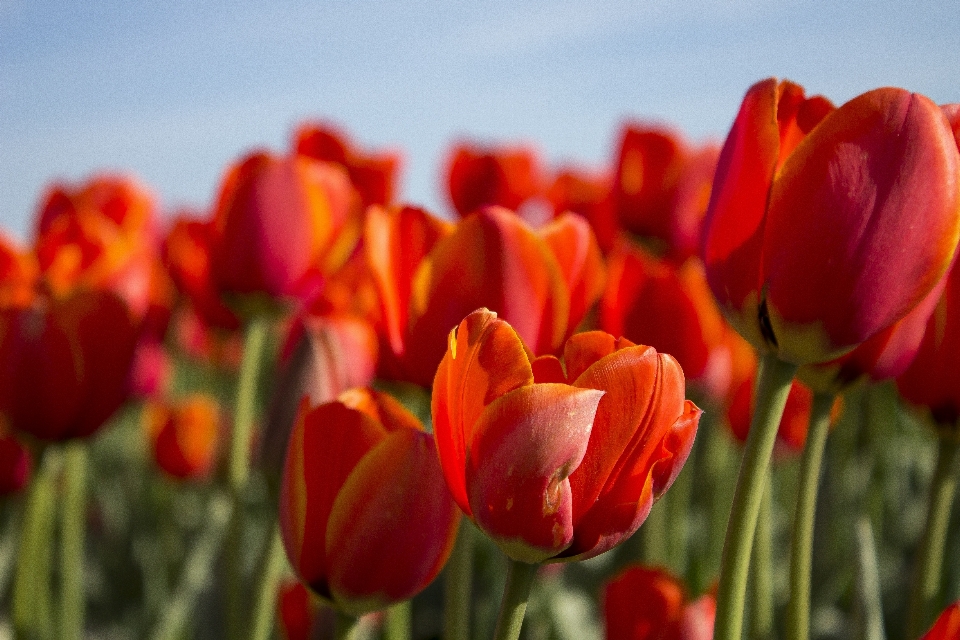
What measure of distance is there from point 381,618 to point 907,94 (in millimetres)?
671

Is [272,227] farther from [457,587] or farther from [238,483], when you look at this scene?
[457,587]

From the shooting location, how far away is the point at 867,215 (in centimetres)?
35

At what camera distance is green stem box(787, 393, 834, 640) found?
0.46m

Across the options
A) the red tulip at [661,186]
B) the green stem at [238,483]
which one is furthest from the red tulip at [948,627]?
the red tulip at [661,186]

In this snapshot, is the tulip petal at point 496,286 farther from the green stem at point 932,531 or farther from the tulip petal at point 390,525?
the green stem at point 932,531

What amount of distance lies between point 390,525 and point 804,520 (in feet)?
0.68

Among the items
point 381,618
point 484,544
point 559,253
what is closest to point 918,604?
point 559,253

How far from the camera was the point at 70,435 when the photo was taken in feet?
2.16

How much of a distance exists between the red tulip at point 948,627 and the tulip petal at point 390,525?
180 mm

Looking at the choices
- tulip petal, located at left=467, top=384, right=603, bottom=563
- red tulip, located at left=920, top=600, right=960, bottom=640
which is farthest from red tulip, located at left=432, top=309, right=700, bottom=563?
red tulip, located at left=920, top=600, right=960, bottom=640

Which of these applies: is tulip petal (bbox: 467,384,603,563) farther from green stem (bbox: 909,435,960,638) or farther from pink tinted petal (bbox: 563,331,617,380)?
green stem (bbox: 909,435,960,638)

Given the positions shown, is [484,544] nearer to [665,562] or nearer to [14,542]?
[665,562]

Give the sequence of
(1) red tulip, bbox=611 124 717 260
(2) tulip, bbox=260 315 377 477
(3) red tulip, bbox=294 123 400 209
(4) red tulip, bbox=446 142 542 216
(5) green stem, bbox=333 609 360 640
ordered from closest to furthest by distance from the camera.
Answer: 1. (5) green stem, bbox=333 609 360 640
2. (2) tulip, bbox=260 315 377 477
3. (3) red tulip, bbox=294 123 400 209
4. (1) red tulip, bbox=611 124 717 260
5. (4) red tulip, bbox=446 142 542 216

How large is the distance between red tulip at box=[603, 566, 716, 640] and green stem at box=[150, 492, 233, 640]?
0.92ft
